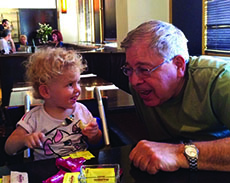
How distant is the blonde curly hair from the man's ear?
44cm

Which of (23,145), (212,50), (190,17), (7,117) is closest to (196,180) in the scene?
(23,145)

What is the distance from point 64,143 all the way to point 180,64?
62cm

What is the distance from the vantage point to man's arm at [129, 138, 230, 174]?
933mm

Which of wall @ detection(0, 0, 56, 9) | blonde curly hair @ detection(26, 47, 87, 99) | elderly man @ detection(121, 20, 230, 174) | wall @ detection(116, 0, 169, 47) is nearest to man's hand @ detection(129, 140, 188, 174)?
elderly man @ detection(121, 20, 230, 174)

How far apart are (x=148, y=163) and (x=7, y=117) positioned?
88 cm

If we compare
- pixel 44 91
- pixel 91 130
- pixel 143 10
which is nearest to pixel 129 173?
pixel 91 130

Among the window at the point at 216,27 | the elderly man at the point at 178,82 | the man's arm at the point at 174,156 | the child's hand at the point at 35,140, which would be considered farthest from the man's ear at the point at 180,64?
the window at the point at 216,27

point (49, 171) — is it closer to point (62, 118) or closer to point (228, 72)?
point (62, 118)

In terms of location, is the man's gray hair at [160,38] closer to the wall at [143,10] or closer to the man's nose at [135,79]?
the man's nose at [135,79]

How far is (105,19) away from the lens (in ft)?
23.4

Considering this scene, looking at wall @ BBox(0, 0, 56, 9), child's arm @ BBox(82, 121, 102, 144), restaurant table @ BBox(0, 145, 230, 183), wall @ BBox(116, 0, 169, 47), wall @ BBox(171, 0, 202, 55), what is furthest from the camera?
wall @ BBox(0, 0, 56, 9)

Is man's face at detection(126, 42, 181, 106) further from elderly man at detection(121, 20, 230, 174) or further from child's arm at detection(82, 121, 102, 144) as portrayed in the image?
child's arm at detection(82, 121, 102, 144)

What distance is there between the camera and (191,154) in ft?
3.18

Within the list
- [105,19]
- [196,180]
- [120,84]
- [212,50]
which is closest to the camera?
[196,180]
